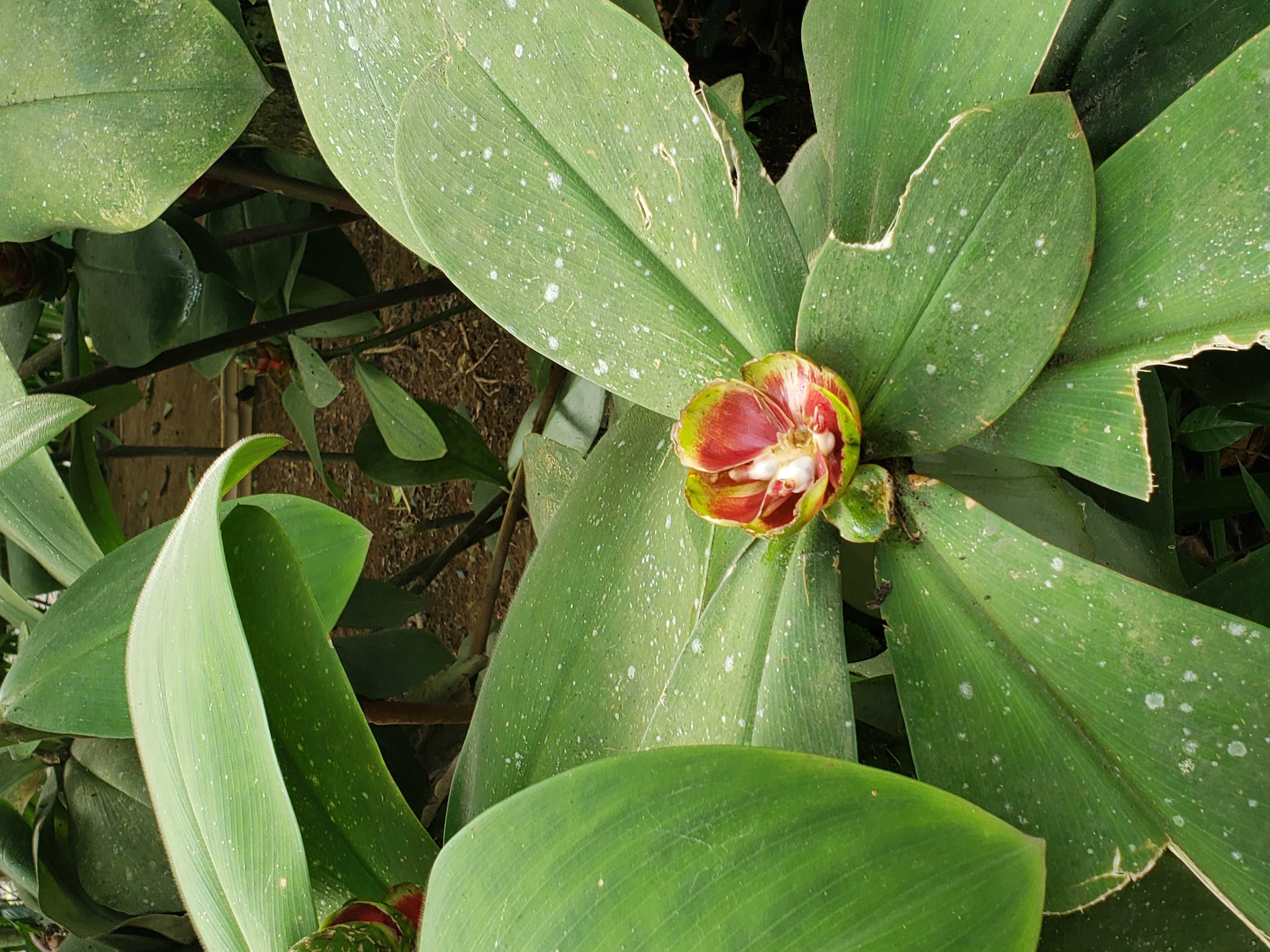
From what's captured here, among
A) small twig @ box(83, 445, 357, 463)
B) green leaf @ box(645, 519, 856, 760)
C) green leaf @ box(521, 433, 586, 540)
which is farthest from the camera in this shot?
small twig @ box(83, 445, 357, 463)

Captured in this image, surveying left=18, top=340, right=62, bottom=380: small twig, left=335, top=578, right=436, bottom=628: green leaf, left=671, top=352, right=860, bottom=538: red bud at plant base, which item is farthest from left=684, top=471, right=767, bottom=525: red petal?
left=18, top=340, right=62, bottom=380: small twig

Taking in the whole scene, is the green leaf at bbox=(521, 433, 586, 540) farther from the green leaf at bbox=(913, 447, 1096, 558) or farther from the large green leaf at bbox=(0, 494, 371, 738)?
the green leaf at bbox=(913, 447, 1096, 558)

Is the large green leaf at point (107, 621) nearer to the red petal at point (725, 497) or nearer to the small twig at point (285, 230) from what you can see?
the red petal at point (725, 497)

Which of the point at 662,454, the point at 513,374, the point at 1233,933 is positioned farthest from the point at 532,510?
the point at 513,374

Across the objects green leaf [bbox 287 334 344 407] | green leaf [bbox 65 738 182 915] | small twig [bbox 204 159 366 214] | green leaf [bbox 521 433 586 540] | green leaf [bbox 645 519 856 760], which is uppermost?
small twig [bbox 204 159 366 214]

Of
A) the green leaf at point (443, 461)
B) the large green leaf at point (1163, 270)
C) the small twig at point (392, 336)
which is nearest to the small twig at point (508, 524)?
the green leaf at point (443, 461)


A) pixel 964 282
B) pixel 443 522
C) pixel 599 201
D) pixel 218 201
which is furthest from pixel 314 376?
pixel 964 282

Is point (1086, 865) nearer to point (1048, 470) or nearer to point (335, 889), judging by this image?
point (1048, 470)
